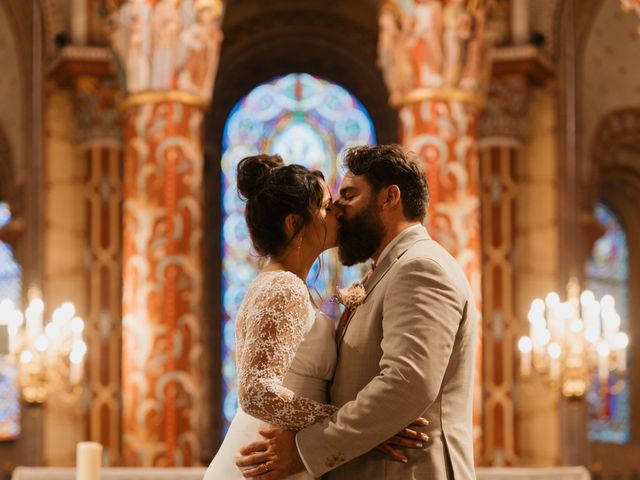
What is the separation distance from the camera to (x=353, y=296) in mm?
4320

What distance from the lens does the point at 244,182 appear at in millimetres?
4516

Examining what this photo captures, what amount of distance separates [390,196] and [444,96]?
19.8 ft

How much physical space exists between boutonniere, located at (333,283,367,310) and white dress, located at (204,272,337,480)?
13cm

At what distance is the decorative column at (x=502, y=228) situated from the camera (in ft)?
45.0

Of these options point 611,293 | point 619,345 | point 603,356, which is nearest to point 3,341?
point 603,356

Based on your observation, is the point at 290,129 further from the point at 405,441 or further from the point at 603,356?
the point at 405,441

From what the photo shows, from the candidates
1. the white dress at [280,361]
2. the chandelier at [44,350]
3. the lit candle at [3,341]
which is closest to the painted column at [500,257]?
the chandelier at [44,350]

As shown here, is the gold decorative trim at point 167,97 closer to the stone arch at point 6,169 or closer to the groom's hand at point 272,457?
the stone arch at point 6,169

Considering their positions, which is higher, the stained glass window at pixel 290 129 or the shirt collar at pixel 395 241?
the stained glass window at pixel 290 129

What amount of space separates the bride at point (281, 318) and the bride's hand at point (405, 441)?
0.73 feet

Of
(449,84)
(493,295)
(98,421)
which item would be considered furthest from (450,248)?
(98,421)

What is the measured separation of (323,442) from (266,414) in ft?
0.75

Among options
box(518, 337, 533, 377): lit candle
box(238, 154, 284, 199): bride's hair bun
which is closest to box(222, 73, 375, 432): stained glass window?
box(518, 337, 533, 377): lit candle

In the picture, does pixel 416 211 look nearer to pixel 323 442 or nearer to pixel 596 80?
pixel 323 442
